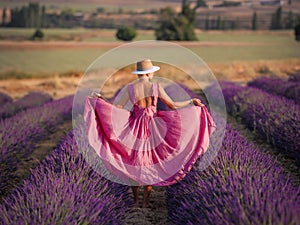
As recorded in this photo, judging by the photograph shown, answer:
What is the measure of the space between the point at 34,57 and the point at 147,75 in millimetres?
25768

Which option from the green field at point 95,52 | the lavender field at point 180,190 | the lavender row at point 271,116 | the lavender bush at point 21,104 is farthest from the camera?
the green field at point 95,52

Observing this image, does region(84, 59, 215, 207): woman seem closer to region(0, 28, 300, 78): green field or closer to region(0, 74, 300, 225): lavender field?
region(0, 74, 300, 225): lavender field

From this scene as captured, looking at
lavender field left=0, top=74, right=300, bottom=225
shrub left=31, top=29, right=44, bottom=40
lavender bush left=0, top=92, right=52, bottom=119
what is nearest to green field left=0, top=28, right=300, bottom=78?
shrub left=31, top=29, right=44, bottom=40

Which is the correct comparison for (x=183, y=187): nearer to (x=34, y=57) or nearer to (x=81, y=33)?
(x=34, y=57)

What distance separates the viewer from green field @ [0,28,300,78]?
25.2 metres

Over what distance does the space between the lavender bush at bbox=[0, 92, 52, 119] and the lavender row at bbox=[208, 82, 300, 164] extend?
477 centimetres

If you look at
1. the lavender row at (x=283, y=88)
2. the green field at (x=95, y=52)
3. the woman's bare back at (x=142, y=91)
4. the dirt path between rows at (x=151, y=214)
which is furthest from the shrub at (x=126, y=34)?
the woman's bare back at (x=142, y=91)

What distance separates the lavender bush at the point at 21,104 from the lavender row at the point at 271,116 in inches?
188

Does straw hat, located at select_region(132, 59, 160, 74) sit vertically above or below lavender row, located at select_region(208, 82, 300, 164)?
above

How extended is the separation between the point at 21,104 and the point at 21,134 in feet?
17.0

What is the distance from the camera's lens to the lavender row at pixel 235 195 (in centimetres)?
302

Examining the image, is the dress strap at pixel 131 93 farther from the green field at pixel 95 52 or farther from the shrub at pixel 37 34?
the shrub at pixel 37 34

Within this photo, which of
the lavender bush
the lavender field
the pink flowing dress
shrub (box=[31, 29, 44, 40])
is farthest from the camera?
shrub (box=[31, 29, 44, 40])

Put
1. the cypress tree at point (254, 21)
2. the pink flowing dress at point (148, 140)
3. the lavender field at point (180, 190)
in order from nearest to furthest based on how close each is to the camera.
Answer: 1. the lavender field at point (180, 190)
2. the pink flowing dress at point (148, 140)
3. the cypress tree at point (254, 21)
